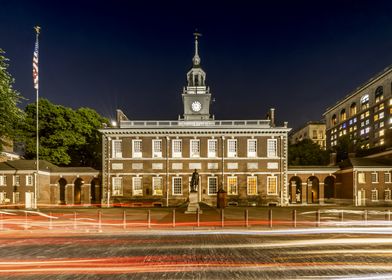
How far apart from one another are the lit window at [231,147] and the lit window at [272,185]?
531cm

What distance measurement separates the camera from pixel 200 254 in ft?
34.5

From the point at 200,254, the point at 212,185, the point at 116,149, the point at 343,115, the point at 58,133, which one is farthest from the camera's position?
the point at 343,115

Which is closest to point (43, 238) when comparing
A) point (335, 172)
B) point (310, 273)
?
point (310, 273)

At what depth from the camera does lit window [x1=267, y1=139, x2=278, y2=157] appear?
3819 centimetres

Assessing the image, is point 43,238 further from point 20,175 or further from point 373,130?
point 373,130

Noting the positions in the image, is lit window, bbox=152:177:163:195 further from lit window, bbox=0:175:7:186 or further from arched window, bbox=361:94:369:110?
arched window, bbox=361:94:369:110

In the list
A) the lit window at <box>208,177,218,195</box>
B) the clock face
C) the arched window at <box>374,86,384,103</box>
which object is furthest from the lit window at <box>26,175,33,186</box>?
the arched window at <box>374,86,384,103</box>

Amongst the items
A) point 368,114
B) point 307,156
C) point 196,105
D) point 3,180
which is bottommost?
point 3,180

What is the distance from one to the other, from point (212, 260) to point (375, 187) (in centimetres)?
3554

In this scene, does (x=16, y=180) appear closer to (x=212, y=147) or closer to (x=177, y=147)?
(x=177, y=147)

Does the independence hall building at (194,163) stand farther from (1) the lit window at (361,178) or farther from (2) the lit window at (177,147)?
(1) the lit window at (361,178)

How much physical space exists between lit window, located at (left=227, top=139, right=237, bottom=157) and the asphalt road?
890 inches

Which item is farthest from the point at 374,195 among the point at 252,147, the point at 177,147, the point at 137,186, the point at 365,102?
the point at 365,102

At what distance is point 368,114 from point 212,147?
74.6m
